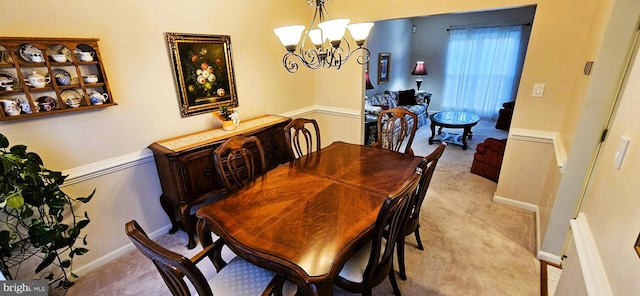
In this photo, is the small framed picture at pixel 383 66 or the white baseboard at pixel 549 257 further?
the small framed picture at pixel 383 66

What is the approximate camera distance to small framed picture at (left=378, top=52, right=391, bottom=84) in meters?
6.11

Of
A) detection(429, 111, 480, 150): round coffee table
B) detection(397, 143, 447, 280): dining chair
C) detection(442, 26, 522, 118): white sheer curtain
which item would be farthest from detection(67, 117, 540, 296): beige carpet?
detection(442, 26, 522, 118): white sheer curtain

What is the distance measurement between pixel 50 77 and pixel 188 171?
1022 mm

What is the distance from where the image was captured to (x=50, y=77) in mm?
1720

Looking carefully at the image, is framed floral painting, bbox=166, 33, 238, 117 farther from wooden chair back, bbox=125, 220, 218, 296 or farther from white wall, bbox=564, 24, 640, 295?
white wall, bbox=564, 24, 640, 295

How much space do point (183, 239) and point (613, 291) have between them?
275cm

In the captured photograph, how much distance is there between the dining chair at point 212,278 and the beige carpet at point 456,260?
2.36 ft

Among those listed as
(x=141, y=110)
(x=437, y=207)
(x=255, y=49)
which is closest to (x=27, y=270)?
(x=141, y=110)

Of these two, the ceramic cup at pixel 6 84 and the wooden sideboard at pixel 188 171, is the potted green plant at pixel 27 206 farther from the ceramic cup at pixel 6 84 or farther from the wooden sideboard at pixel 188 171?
the wooden sideboard at pixel 188 171

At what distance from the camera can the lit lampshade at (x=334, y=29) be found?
164 cm

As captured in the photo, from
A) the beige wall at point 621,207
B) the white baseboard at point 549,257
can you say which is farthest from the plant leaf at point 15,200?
the white baseboard at point 549,257

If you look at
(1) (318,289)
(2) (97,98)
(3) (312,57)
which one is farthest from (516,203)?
(2) (97,98)

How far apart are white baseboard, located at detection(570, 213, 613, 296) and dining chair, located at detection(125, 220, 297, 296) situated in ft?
3.92

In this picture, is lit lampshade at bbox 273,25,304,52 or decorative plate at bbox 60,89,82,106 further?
decorative plate at bbox 60,89,82,106
